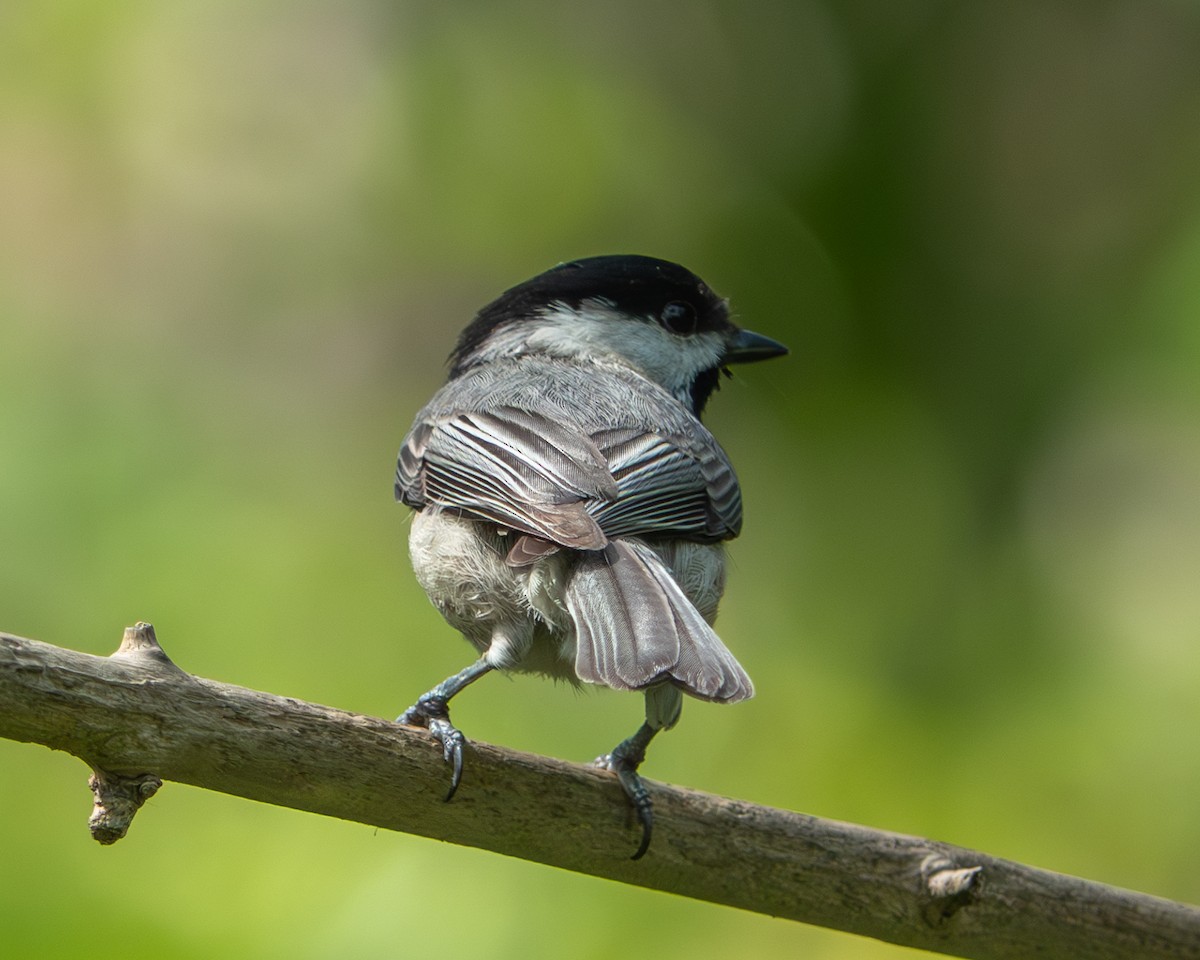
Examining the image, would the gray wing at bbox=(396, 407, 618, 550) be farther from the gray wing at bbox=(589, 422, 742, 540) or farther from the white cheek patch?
the white cheek patch

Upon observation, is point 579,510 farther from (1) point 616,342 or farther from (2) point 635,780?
(1) point 616,342

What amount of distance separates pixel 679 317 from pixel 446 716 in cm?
174

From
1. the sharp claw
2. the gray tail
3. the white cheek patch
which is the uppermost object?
the white cheek patch

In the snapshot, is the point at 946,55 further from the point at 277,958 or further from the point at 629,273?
the point at 277,958

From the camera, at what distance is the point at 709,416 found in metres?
4.23

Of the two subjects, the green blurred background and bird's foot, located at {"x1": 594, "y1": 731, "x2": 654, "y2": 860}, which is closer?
bird's foot, located at {"x1": 594, "y1": 731, "x2": 654, "y2": 860}

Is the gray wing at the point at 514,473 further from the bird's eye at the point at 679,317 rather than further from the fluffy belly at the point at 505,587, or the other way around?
the bird's eye at the point at 679,317

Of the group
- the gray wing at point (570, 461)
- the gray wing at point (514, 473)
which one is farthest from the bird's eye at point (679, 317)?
the gray wing at point (514, 473)

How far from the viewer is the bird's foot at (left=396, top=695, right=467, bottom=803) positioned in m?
2.37

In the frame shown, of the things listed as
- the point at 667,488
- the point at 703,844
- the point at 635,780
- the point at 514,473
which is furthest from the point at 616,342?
the point at 703,844

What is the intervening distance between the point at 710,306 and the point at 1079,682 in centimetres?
163

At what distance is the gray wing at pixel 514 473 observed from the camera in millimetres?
2723

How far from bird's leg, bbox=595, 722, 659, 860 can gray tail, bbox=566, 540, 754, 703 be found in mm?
298

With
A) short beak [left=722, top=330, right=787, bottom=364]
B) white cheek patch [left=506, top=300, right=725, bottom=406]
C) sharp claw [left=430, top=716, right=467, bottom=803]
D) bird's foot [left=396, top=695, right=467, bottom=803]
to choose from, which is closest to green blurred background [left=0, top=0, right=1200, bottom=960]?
short beak [left=722, top=330, right=787, bottom=364]
